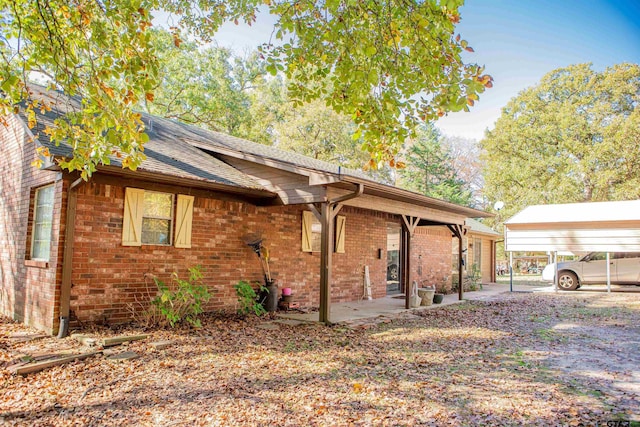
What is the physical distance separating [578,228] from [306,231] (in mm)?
11053

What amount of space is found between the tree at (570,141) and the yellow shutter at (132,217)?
23153mm

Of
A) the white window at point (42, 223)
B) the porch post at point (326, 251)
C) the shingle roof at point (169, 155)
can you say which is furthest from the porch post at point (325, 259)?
the white window at point (42, 223)

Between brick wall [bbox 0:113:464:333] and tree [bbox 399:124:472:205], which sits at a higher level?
tree [bbox 399:124:472:205]

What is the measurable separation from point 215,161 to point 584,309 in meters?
9.91

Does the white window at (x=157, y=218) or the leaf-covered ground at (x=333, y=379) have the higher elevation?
the white window at (x=157, y=218)

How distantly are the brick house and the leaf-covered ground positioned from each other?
75 cm

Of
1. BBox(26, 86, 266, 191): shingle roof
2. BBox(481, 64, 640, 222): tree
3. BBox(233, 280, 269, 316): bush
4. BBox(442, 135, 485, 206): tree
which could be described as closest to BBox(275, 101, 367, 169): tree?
BBox(481, 64, 640, 222): tree

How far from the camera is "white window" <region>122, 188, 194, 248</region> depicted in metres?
7.00

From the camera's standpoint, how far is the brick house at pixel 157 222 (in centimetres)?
645

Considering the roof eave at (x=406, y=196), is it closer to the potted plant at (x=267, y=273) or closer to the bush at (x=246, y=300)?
the potted plant at (x=267, y=273)

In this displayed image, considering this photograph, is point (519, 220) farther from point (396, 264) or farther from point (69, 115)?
point (69, 115)

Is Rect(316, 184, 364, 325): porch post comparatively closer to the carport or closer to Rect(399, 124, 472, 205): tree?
the carport

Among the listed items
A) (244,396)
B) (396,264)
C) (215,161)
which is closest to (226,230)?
(215,161)

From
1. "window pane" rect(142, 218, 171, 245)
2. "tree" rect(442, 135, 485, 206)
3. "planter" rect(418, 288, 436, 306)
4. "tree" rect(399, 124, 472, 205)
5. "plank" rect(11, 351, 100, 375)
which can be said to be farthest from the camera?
"tree" rect(442, 135, 485, 206)
